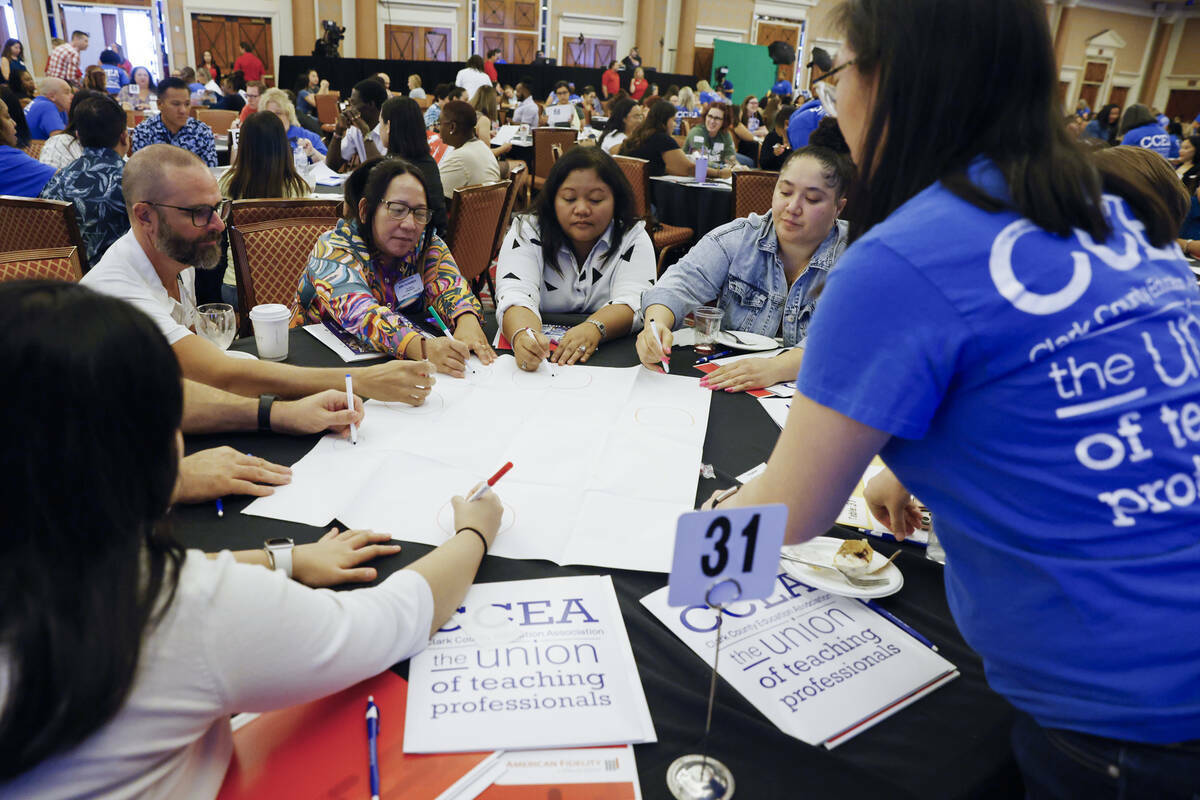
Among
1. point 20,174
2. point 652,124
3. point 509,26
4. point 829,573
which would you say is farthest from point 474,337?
point 509,26

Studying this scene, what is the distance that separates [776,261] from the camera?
2244 mm

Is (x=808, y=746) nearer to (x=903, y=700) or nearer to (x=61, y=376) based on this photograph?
(x=903, y=700)

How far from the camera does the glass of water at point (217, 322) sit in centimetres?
178

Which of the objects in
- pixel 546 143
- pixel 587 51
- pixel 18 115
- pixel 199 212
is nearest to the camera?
pixel 199 212

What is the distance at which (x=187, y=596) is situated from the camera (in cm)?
67

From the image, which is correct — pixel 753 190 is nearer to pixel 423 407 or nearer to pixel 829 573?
pixel 423 407

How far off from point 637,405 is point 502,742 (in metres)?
0.96

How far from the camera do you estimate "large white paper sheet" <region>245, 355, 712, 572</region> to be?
116 centimetres

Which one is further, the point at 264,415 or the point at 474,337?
the point at 474,337

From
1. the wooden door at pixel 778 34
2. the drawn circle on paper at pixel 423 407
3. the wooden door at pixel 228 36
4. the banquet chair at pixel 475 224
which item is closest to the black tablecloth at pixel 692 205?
the banquet chair at pixel 475 224

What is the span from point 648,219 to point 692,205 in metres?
0.35

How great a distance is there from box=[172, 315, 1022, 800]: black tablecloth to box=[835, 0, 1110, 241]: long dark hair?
0.42 meters

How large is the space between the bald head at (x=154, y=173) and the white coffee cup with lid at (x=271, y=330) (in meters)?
0.38

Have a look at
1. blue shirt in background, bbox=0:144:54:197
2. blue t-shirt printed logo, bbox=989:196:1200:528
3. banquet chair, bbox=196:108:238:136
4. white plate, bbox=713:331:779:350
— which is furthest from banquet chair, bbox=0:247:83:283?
banquet chair, bbox=196:108:238:136
